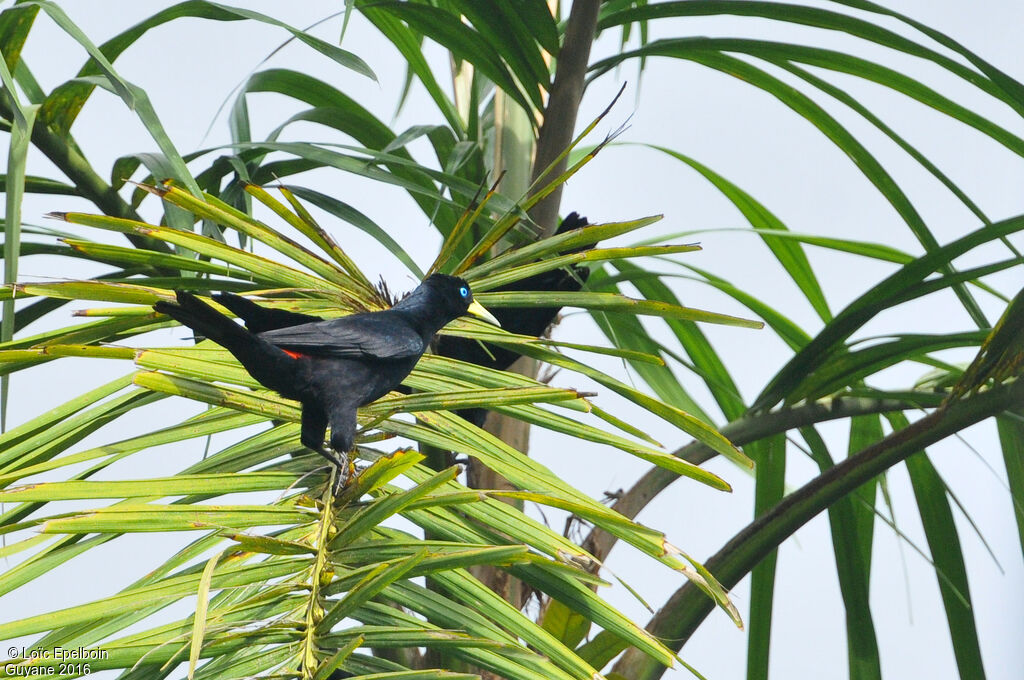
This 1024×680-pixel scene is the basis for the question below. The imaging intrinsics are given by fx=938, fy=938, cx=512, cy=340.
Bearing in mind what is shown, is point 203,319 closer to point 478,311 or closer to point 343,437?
point 343,437

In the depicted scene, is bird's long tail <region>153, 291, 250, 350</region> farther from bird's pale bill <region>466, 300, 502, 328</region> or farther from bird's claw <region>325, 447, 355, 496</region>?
bird's pale bill <region>466, 300, 502, 328</region>

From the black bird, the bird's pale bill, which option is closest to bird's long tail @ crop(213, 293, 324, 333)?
the black bird

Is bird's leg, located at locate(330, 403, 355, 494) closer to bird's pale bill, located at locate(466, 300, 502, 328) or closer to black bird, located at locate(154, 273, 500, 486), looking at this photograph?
black bird, located at locate(154, 273, 500, 486)

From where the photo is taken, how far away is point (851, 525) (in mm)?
998

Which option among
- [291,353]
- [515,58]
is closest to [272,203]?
[291,353]

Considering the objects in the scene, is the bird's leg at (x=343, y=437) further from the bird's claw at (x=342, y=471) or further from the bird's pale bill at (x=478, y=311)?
the bird's pale bill at (x=478, y=311)

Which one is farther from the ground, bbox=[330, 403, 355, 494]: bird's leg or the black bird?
the black bird

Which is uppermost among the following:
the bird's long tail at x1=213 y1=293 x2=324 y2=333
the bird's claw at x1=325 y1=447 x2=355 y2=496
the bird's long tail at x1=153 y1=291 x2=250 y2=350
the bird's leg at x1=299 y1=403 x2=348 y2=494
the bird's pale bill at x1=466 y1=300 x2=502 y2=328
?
the bird's pale bill at x1=466 y1=300 x2=502 y2=328

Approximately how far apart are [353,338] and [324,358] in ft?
0.07

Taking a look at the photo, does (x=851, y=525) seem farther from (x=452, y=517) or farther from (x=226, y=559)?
(x=226, y=559)

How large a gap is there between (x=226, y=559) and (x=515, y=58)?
542 mm

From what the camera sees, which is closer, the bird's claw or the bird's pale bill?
the bird's claw

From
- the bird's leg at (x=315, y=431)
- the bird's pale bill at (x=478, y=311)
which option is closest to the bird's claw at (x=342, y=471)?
the bird's leg at (x=315, y=431)

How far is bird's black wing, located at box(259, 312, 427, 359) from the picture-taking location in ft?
1.73
